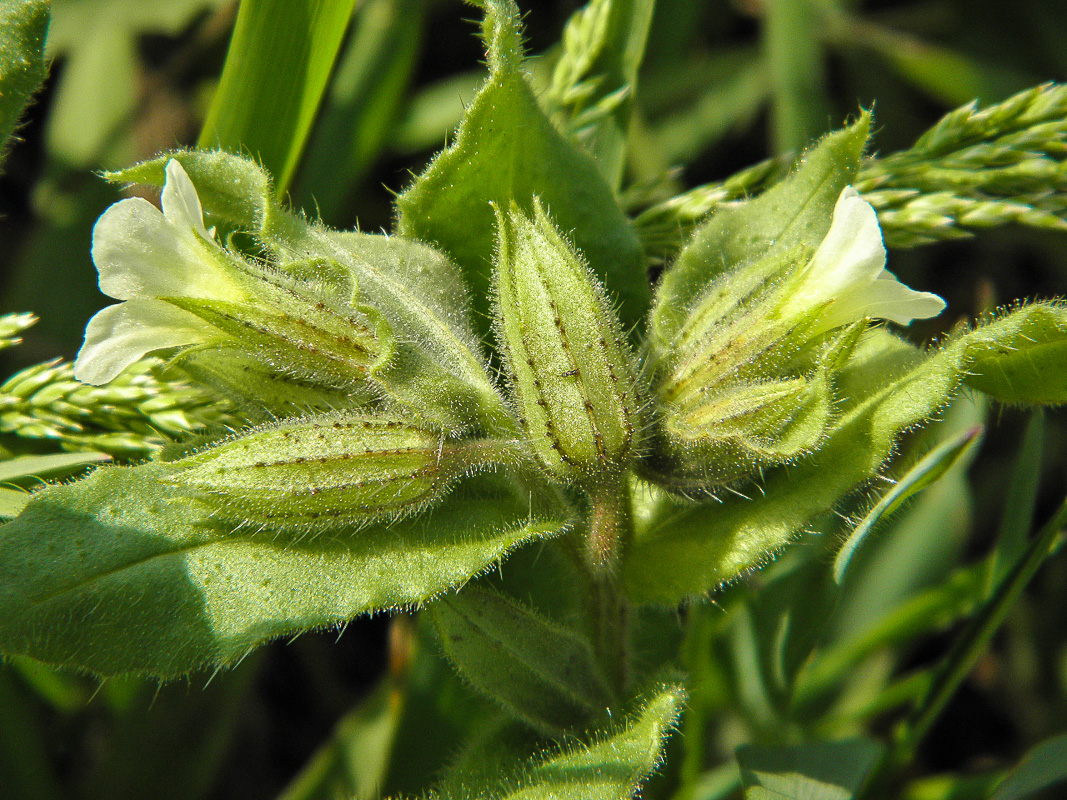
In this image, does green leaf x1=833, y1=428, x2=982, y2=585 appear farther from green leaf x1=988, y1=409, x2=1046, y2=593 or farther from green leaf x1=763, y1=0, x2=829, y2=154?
green leaf x1=763, y1=0, x2=829, y2=154

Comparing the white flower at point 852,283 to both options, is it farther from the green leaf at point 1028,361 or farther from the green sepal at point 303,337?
the green sepal at point 303,337

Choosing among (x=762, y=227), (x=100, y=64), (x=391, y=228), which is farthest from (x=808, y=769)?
(x=100, y=64)

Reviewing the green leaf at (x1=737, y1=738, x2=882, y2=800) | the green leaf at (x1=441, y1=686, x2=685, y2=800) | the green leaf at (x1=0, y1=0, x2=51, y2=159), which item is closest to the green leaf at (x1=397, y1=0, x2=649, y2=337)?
the green leaf at (x1=0, y1=0, x2=51, y2=159)

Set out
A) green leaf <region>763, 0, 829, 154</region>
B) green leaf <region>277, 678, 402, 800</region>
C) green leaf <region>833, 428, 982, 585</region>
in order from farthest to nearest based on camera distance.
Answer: green leaf <region>763, 0, 829, 154</region> < green leaf <region>277, 678, 402, 800</region> < green leaf <region>833, 428, 982, 585</region>

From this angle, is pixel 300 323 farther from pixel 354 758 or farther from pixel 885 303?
pixel 354 758

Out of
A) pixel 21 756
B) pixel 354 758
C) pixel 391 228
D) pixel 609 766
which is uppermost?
pixel 391 228

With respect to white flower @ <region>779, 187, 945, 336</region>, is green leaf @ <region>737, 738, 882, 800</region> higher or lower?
lower

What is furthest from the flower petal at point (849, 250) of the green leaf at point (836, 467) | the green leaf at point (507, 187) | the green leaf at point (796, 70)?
the green leaf at point (796, 70)
